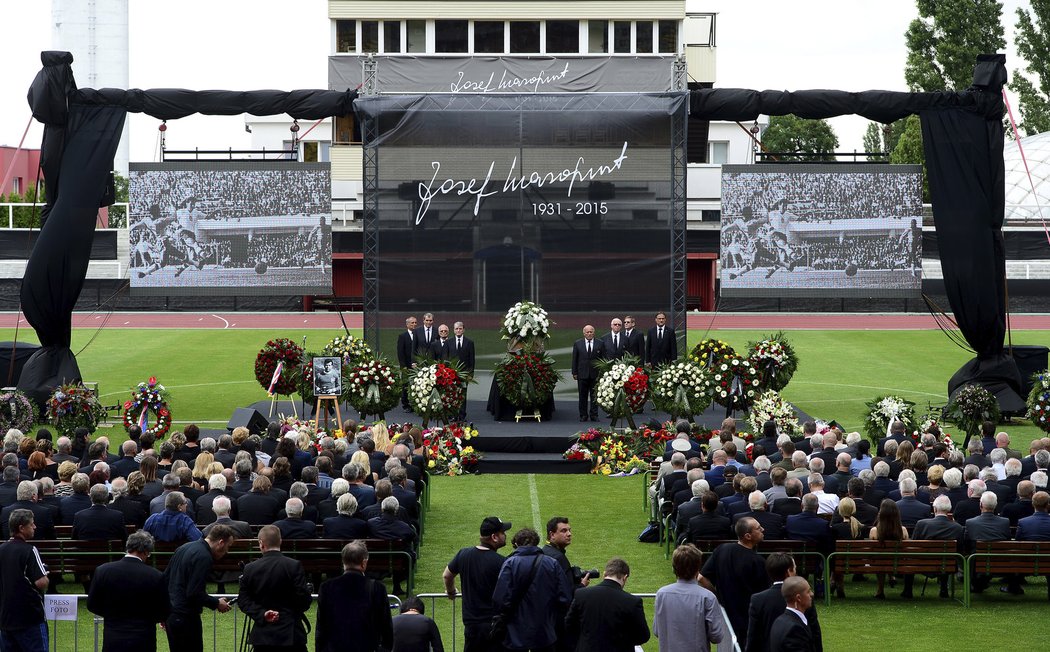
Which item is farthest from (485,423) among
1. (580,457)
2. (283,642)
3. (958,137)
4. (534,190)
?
(283,642)

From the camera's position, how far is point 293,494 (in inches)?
504

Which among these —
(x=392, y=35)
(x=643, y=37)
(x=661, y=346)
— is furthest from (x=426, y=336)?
(x=643, y=37)

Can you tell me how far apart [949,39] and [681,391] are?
173 feet

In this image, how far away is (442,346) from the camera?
23156 millimetres

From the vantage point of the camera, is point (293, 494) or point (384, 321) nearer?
point (293, 494)

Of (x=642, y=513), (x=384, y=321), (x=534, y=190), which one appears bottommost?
(x=642, y=513)

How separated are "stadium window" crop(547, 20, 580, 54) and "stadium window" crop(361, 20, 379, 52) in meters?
8.21

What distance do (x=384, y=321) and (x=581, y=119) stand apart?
5297 mm

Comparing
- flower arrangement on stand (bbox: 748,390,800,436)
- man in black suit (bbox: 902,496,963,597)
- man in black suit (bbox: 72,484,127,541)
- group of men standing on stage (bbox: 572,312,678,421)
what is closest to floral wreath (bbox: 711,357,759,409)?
flower arrangement on stand (bbox: 748,390,800,436)

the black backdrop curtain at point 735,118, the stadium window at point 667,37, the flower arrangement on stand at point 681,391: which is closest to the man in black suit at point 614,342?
the flower arrangement on stand at point 681,391

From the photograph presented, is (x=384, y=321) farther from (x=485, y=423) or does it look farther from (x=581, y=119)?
(x=581, y=119)

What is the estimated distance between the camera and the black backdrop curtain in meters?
23.4

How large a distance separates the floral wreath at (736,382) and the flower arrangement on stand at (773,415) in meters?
0.42

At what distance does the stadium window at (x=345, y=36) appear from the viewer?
62.8 metres
